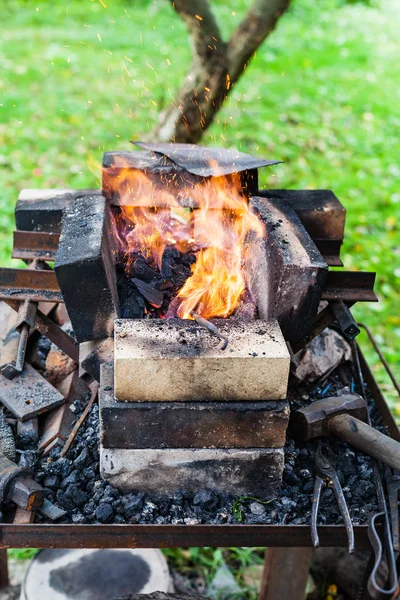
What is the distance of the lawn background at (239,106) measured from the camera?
7.29 metres

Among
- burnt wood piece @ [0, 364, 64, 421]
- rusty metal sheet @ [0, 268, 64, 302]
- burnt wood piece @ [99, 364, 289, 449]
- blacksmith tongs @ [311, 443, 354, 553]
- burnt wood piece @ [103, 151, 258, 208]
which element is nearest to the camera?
blacksmith tongs @ [311, 443, 354, 553]

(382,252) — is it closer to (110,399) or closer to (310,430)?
(310,430)

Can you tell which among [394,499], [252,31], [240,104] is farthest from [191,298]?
[240,104]

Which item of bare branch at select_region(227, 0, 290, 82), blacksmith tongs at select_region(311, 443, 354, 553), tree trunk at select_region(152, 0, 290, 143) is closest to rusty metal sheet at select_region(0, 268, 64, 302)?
blacksmith tongs at select_region(311, 443, 354, 553)

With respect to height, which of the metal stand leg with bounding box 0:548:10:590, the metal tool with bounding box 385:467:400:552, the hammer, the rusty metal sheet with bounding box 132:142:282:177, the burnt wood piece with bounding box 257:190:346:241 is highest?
the rusty metal sheet with bounding box 132:142:282:177

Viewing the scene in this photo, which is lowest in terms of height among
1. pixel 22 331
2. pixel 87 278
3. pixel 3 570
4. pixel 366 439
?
pixel 3 570

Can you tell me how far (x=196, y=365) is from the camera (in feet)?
8.66

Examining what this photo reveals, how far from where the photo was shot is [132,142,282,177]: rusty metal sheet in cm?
351

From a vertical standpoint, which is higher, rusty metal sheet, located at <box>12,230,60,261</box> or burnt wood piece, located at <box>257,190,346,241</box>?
burnt wood piece, located at <box>257,190,346,241</box>

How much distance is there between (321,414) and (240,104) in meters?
7.71

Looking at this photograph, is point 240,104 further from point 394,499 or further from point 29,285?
point 394,499

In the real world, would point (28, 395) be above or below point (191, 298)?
below

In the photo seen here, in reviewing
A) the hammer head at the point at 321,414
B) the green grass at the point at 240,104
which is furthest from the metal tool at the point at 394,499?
the green grass at the point at 240,104

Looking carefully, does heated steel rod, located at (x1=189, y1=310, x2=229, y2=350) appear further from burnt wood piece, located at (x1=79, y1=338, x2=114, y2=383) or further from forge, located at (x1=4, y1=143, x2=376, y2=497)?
burnt wood piece, located at (x1=79, y1=338, x2=114, y2=383)
